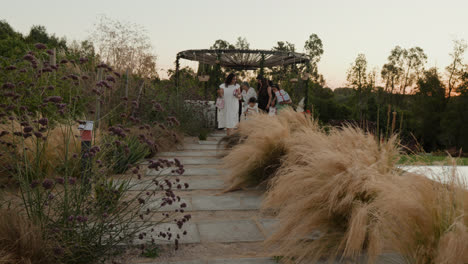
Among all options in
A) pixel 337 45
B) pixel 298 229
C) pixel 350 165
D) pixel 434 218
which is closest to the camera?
pixel 434 218

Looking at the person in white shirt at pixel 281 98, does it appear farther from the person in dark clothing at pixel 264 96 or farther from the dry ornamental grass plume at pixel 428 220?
the dry ornamental grass plume at pixel 428 220

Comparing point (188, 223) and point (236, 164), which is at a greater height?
point (236, 164)

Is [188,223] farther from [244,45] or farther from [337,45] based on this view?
[244,45]

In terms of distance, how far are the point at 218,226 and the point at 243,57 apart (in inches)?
400

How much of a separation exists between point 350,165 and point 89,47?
1030 centimetres

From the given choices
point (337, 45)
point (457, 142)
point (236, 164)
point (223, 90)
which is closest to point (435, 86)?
point (457, 142)

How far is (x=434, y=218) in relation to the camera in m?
1.90

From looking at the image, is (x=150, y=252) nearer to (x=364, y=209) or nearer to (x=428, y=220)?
(x=364, y=209)

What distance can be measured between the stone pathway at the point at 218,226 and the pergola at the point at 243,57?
680cm

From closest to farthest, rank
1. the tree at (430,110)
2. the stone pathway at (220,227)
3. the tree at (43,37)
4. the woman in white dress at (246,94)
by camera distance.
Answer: the stone pathway at (220,227) → the woman in white dress at (246,94) → the tree at (430,110) → the tree at (43,37)

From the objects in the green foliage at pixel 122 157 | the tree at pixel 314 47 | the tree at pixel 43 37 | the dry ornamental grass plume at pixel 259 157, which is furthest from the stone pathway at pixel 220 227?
the tree at pixel 314 47

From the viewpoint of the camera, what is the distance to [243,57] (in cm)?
1264

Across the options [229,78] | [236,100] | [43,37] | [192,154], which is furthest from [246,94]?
[43,37]

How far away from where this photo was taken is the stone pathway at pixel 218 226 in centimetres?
248
